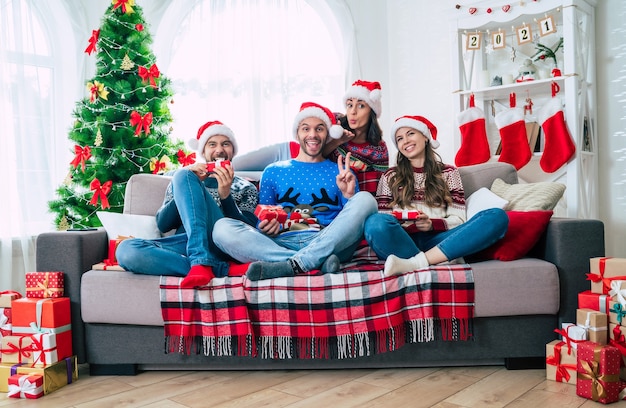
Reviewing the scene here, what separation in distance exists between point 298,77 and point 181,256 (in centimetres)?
266

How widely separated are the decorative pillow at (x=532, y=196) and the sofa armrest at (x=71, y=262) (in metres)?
1.72

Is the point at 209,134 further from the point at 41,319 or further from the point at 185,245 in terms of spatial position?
the point at 41,319

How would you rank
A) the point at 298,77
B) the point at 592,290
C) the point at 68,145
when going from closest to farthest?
1. the point at 592,290
2. the point at 68,145
3. the point at 298,77

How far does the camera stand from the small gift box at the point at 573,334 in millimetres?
1690

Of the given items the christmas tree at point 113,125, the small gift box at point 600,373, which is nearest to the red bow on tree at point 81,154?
the christmas tree at point 113,125

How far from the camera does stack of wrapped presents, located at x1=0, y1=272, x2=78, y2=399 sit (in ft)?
5.78

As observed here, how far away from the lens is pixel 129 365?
194 centimetres

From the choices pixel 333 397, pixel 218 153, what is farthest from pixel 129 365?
pixel 218 153

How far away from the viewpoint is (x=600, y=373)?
5.24 ft

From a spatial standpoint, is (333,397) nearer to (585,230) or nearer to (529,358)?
(529,358)

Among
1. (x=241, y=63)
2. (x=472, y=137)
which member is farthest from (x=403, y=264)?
(x=241, y=63)

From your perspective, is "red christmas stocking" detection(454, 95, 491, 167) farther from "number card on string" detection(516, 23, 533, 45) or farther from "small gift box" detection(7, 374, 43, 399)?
"small gift box" detection(7, 374, 43, 399)

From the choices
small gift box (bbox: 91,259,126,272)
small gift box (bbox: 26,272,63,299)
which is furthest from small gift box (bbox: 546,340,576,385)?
small gift box (bbox: 26,272,63,299)

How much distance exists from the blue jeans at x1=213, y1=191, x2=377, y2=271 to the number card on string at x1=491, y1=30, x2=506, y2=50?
1.98 meters
